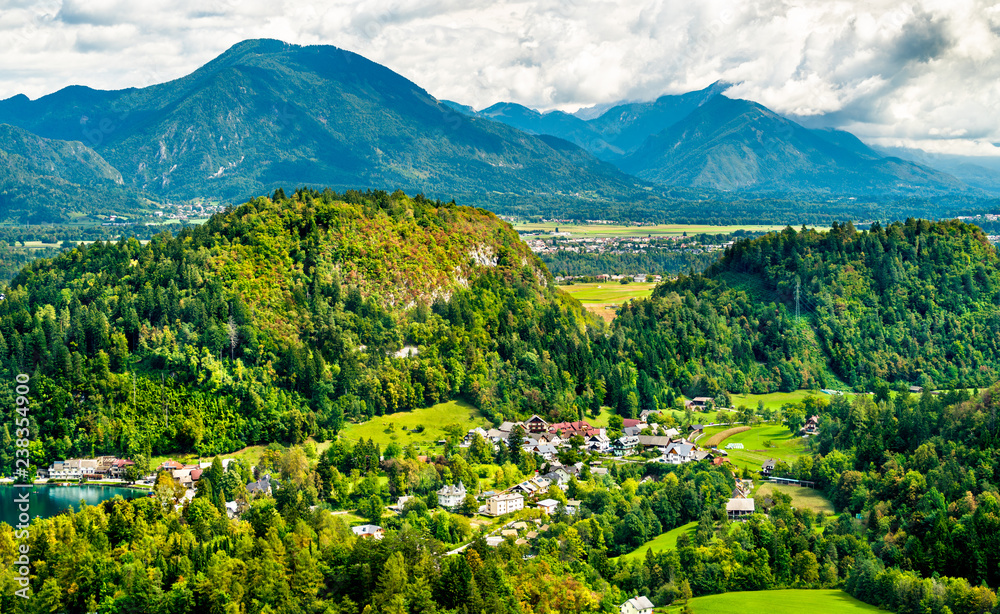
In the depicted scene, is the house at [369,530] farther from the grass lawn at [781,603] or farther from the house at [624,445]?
the house at [624,445]

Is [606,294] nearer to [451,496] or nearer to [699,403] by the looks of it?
[699,403]

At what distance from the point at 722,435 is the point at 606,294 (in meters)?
57.8

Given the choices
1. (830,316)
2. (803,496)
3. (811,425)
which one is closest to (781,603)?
(803,496)

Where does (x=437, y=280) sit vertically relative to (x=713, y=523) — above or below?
above

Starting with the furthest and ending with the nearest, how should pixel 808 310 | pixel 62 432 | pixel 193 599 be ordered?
pixel 808 310 → pixel 62 432 → pixel 193 599

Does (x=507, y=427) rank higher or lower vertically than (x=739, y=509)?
lower

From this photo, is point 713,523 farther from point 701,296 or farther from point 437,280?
point 701,296

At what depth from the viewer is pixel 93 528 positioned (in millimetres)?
45312

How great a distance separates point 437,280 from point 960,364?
49527 mm

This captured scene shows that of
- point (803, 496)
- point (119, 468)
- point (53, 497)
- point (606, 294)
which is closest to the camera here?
point (803, 496)

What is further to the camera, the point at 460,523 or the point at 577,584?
the point at 460,523

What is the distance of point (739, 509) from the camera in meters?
54.1

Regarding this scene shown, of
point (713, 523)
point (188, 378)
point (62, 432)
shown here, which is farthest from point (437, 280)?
point (713, 523)

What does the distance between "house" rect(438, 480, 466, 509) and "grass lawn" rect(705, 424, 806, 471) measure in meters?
19.5
